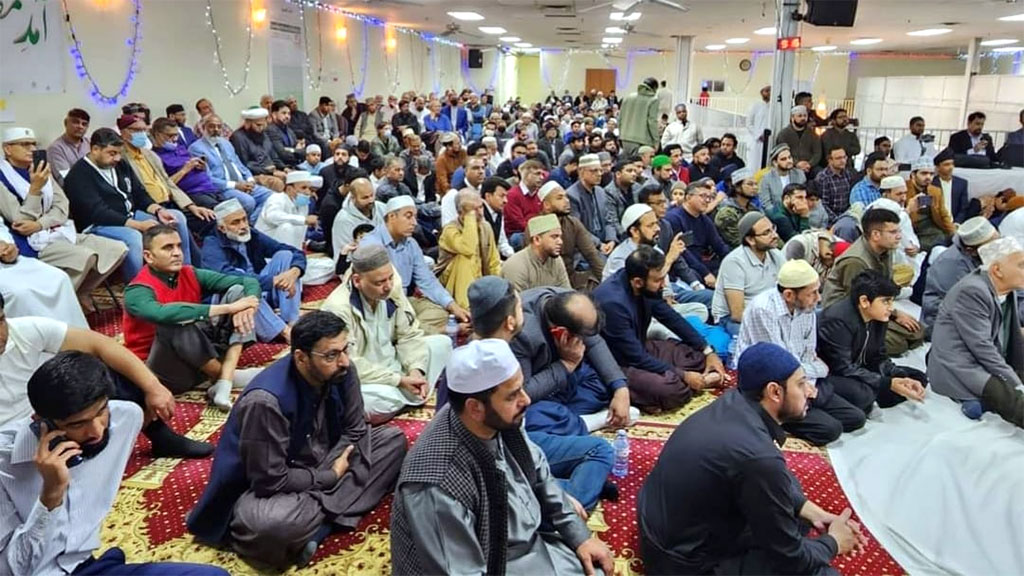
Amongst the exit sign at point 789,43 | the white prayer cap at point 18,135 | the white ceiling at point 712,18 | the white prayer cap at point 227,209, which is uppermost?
the white ceiling at point 712,18

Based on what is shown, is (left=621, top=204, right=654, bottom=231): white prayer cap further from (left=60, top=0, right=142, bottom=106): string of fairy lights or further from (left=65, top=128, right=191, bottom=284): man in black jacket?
(left=60, top=0, right=142, bottom=106): string of fairy lights

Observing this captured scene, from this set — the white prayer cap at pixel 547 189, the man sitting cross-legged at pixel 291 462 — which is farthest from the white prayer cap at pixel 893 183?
the man sitting cross-legged at pixel 291 462

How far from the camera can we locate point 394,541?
187 cm

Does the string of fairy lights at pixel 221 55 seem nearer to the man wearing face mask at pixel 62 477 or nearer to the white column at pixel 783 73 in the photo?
the white column at pixel 783 73

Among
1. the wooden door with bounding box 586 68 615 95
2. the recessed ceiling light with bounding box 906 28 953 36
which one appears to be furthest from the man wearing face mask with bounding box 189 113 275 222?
the wooden door with bounding box 586 68 615 95

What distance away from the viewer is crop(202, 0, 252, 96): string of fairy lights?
8.41 meters

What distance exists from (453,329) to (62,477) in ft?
8.96

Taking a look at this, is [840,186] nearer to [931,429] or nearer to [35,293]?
[931,429]

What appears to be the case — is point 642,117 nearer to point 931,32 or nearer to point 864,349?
point 864,349

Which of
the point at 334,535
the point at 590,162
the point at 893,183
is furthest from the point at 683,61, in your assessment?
the point at 334,535

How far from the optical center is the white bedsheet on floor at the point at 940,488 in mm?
2512

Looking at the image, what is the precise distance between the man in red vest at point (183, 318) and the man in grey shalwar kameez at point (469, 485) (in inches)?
68.0

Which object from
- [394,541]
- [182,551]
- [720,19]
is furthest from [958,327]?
[720,19]

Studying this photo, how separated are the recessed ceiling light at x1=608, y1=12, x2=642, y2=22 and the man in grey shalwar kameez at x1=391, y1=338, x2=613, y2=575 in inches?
413
